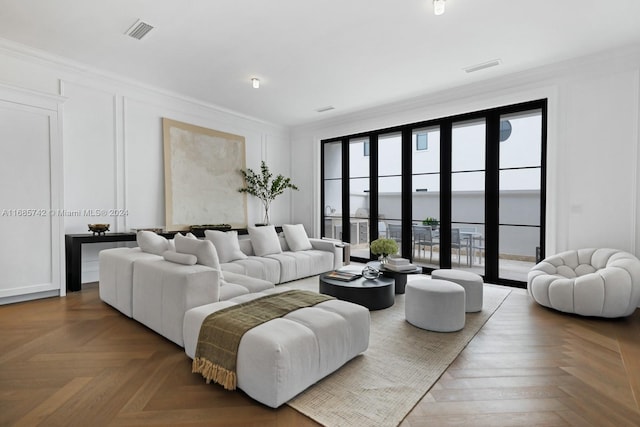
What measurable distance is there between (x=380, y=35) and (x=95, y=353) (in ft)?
13.1

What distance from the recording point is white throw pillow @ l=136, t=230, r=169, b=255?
3459 millimetres

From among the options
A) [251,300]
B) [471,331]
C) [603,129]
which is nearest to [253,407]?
[251,300]

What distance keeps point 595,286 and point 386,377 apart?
260 cm

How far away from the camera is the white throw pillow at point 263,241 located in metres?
5.06

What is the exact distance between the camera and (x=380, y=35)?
355 centimetres

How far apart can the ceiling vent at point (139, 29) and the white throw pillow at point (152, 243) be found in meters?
2.17

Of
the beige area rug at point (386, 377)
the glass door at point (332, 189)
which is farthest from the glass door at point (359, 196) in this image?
the beige area rug at point (386, 377)

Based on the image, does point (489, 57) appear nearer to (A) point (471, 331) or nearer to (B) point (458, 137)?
(B) point (458, 137)

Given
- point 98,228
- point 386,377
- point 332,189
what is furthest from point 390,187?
point 98,228

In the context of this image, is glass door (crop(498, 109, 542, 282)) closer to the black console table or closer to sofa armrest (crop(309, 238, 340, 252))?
sofa armrest (crop(309, 238, 340, 252))

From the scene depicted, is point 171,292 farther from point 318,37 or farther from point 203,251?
point 318,37

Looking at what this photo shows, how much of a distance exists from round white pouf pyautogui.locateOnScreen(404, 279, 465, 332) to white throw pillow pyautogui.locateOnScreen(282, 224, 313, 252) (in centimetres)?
278

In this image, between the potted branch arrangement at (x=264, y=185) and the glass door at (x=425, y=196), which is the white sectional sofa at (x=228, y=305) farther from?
the glass door at (x=425, y=196)

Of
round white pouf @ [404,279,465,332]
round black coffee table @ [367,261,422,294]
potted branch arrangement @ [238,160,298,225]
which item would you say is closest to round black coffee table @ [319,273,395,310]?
round black coffee table @ [367,261,422,294]
